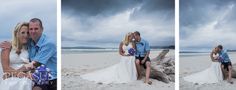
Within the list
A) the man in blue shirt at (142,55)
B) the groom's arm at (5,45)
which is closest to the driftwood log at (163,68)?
the man in blue shirt at (142,55)

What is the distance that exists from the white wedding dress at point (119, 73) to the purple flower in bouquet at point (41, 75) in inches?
9.2

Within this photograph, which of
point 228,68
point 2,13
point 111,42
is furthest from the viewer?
point 228,68

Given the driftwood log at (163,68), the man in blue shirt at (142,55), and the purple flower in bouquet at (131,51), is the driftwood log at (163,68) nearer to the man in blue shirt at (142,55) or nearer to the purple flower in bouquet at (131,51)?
the man in blue shirt at (142,55)

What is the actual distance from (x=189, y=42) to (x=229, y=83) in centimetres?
43

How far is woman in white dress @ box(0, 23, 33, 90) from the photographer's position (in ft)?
7.89

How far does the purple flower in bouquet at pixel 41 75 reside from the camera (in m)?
2.45

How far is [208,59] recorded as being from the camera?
109 inches

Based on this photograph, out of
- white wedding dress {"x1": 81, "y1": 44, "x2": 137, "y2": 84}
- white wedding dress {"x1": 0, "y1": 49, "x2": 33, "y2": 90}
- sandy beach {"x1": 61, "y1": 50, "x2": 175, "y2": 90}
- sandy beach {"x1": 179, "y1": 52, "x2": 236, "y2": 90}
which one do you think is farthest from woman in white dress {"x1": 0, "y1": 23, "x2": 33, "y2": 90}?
sandy beach {"x1": 179, "y1": 52, "x2": 236, "y2": 90}

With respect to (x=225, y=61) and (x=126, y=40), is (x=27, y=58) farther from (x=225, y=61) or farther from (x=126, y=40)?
(x=225, y=61)

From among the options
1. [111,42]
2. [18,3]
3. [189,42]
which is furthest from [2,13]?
[189,42]

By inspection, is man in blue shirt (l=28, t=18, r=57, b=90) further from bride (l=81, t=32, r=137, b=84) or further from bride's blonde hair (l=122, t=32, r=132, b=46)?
bride's blonde hair (l=122, t=32, r=132, b=46)

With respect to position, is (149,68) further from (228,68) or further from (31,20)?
(31,20)

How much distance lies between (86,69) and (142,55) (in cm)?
40

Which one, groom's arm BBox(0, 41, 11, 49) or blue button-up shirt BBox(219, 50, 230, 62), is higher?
groom's arm BBox(0, 41, 11, 49)
